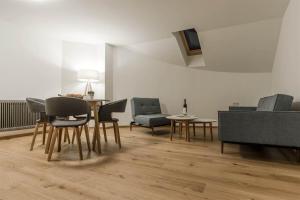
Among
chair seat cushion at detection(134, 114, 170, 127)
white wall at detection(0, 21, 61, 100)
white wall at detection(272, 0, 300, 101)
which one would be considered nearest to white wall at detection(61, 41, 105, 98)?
white wall at detection(0, 21, 61, 100)

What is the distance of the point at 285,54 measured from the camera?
10.5 ft

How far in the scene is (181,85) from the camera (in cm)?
509

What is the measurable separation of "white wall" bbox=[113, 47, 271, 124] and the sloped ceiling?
27 centimetres

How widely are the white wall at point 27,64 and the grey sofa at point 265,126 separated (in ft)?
13.0

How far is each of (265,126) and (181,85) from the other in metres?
3.03

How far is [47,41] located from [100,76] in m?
1.47

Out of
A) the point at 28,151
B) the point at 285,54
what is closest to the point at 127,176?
the point at 28,151

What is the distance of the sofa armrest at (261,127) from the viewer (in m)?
2.05

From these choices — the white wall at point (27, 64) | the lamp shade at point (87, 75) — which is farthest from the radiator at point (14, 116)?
the lamp shade at point (87, 75)

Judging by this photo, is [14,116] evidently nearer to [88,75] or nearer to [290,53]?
[88,75]

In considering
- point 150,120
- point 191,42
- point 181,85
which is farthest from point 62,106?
point 191,42

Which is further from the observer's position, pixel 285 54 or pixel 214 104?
pixel 214 104

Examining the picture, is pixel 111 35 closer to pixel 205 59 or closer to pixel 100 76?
pixel 100 76

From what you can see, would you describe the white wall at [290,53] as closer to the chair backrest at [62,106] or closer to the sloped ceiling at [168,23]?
the sloped ceiling at [168,23]
